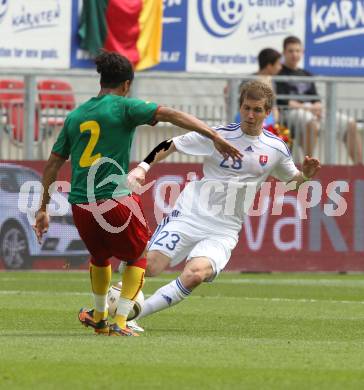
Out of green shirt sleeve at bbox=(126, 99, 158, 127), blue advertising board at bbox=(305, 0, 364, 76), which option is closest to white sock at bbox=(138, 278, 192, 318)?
green shirt sleeve at bbox=(126, 99, 158, 127)

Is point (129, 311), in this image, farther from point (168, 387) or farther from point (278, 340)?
point (168, 387)

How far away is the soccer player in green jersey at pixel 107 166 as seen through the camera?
432 inches

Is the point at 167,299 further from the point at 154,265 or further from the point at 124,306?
the point at 124,306

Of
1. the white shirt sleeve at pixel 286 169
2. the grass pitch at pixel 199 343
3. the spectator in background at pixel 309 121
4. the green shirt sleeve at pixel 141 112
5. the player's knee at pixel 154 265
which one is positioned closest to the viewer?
the grass pitch at pixel 199 343

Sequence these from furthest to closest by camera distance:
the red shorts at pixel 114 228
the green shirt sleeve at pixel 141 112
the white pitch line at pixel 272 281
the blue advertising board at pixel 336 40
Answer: the blue advertising board at pixel 336 40 → the white pitch line at pixel 272 281 → the red shorts at pixel 114 228 → the green shirt sleeve at pixel 141 112

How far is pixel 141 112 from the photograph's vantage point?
35.6 ft

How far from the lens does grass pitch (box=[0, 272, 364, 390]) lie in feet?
28.6

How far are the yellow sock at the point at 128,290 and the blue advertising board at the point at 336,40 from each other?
1608 centimetres

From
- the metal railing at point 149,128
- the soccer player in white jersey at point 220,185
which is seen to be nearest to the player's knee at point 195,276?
the soccer player in white jersey at point 220,185

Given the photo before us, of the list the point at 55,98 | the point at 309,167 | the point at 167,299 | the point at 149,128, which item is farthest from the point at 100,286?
the point at 149,128

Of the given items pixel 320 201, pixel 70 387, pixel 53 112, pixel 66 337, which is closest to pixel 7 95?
pixel 53 112

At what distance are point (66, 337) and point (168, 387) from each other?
288cm

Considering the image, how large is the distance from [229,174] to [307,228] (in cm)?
788

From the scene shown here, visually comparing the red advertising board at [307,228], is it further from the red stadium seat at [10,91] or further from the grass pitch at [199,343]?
the grass pitch at [199,343]
